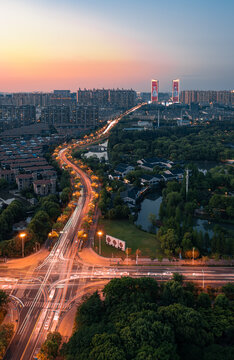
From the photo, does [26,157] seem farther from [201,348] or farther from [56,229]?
[201,348]

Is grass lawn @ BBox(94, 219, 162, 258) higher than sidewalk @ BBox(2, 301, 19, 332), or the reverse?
grass lawn @ BBox(94, 219, 162, 258)

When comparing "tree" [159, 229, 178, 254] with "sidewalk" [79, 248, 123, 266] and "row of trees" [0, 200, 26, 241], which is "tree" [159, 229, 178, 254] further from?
"row of trees" [0, 200, 26, 241]

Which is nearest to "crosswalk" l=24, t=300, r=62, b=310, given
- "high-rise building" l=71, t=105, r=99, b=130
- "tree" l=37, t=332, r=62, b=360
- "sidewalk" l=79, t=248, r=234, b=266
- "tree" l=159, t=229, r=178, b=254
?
"tree" l=37, t=332, r=62, b=360

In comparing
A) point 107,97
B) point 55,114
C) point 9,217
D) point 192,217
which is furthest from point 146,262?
point 107,97

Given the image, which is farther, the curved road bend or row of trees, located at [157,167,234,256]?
row of trees, located at [157,167,234,256]

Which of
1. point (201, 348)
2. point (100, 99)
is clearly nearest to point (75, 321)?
point (201, 348)

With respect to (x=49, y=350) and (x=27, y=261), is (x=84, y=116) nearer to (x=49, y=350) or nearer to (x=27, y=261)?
(x=27, y=261)
